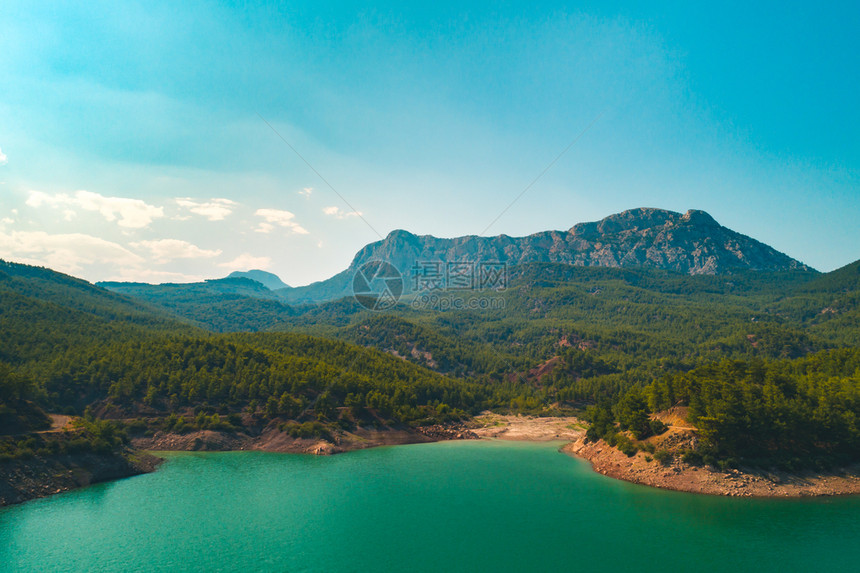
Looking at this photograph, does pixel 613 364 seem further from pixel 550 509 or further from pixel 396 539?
pixel 396 539

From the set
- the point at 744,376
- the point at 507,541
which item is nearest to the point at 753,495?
the point at 744,376

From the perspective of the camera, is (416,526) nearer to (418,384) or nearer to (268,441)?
(268,441)

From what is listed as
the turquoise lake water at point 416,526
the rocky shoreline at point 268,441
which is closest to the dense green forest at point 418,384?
the rocky shoreline at point 268,441

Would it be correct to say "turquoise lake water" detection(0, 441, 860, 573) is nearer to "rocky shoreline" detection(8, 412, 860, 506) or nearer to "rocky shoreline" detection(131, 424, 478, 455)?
"rocky shoreline" detection(8, 412, 860, 506)

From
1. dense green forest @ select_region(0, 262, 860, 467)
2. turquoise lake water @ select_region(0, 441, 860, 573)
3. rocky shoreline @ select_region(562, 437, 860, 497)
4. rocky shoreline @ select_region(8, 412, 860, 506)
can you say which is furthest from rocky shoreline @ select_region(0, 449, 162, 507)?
rocky shoreline @ select_region(562, 437, 860, 497)

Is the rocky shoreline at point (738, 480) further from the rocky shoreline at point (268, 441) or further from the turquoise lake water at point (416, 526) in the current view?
the rocky shoreline at point (268, 441)

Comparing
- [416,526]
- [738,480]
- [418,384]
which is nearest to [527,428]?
[418,384]

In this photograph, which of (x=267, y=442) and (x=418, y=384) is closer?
(x=267, y=442)

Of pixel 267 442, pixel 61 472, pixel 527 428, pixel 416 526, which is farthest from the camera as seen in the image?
pixel 527 428

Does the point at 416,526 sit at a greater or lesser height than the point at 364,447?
greater
